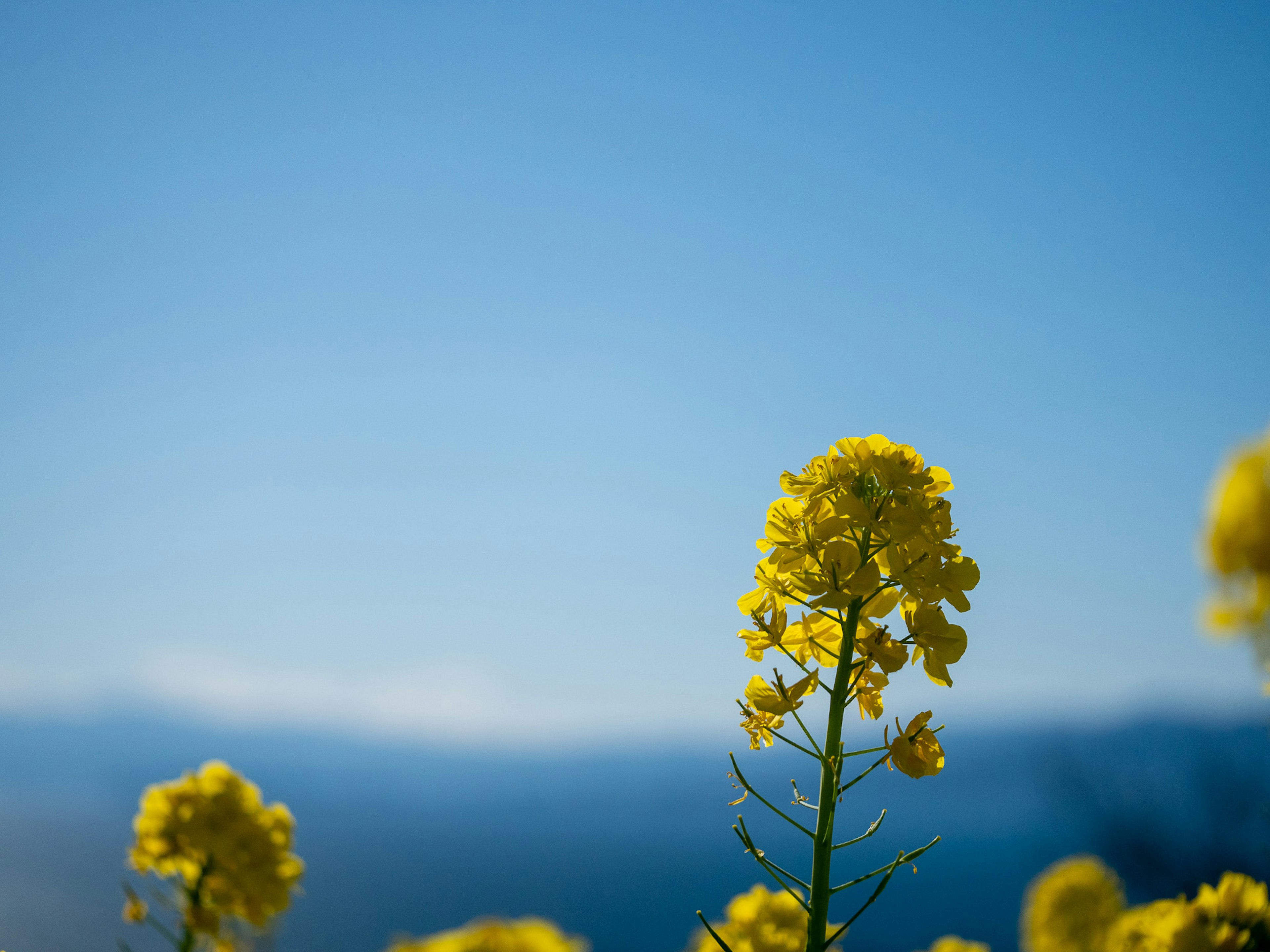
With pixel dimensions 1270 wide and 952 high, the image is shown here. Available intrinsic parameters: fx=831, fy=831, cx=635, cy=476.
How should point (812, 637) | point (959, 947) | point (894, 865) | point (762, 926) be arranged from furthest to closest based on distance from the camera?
point (959, 947)
point (762, 926)
point (812, 637)
point (894, 865)

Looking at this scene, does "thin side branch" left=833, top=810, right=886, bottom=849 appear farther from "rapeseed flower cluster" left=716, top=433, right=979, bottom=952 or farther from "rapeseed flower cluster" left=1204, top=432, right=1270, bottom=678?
"rapeseed flower cluster" left=1204, top=432, right=1270, bottom=678

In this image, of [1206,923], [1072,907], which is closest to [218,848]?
[1206,923]

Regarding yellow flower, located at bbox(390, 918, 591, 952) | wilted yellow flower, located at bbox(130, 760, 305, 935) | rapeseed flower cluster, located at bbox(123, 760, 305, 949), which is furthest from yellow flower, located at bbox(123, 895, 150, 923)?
yellow flower, located at bbox(390, 918, 591, 952)

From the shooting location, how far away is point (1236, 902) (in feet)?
7.66

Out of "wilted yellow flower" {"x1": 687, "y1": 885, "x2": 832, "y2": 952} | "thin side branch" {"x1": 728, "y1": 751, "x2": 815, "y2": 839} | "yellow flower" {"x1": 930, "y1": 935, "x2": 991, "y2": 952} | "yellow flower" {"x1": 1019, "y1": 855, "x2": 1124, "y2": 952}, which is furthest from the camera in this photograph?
"yellow flower" {"x1": 1019, "y1": 855, "x2": 1124, "y2": 952}

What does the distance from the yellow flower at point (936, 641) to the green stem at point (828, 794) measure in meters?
0.15

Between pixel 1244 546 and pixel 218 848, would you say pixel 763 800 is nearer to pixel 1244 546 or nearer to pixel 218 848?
pixel 1244 546

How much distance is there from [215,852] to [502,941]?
2.33 m

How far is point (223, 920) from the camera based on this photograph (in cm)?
334

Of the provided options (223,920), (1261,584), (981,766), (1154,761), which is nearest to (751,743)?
(1261,584)

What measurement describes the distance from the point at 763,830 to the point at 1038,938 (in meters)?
61.5

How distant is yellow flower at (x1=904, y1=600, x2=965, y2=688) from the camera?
1.94m

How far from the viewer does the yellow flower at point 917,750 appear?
1911 millimetres

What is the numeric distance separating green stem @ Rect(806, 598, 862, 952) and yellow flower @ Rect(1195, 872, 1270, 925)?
127 centimetres
